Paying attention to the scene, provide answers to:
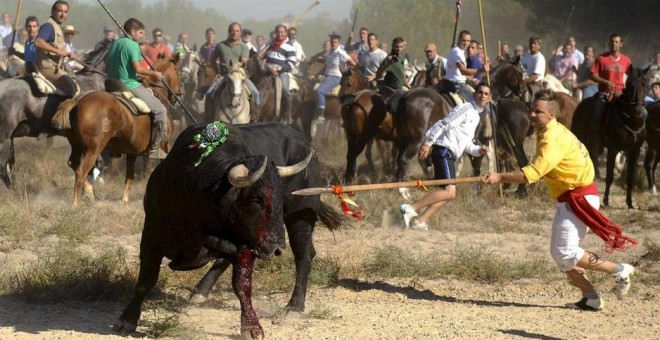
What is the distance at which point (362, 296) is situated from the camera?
919 centimetres

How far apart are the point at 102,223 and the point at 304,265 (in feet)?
13.7

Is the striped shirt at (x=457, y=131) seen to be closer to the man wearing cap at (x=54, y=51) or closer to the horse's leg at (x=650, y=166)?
the man wearing cap at (x=54, y=51)

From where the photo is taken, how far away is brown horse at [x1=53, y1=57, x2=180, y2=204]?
13807 mm

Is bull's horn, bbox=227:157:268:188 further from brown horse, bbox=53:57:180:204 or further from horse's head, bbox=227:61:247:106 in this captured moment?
horse's head, bbox=227:61:247:106

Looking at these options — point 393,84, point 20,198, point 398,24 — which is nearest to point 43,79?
point 20,198

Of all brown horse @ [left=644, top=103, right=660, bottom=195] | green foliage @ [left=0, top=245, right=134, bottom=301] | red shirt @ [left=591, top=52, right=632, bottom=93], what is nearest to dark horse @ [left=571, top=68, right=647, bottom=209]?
red shirt @ [left=591, top=52, right=632, bottom=93]

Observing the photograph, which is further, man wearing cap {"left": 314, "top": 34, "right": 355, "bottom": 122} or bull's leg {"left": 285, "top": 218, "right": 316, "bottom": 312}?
man wearing cap {"left": 314, "top": 34, "right": 355, "bottom": 122}

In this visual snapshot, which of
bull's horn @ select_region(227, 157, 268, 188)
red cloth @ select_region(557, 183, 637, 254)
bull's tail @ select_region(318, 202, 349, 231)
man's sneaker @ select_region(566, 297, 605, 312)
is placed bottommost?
man's sneaker @ select_region(566, 297, 605, 312)

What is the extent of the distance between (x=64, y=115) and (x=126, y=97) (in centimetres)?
84

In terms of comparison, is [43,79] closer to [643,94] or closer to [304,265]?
[304,265]

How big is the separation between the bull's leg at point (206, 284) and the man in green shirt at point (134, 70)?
5.55 metres

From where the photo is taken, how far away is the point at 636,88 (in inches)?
611

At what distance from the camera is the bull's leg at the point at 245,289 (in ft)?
23.1

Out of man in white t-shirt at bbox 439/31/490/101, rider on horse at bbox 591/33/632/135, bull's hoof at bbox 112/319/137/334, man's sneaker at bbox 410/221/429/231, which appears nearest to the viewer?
bull's hoof at bbox 112/319/137/334
